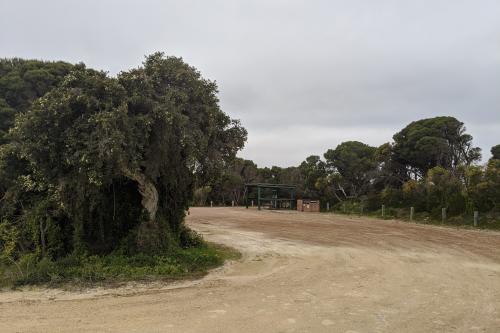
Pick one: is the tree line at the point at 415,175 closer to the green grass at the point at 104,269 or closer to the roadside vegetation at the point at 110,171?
the roadside vegetation at the point at 110,171

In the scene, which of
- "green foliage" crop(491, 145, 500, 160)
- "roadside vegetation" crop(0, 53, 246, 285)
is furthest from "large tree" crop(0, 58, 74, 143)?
"green foliage" crop(491, 145, 500, 160)

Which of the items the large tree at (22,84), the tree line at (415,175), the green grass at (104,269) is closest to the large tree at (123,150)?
the green grass at (104,269)

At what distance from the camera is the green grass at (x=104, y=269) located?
851 centimetres

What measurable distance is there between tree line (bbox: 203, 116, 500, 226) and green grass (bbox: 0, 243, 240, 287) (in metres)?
3.10

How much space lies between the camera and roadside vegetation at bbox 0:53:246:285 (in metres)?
8.97

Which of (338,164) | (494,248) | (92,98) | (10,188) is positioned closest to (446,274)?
(494,248)

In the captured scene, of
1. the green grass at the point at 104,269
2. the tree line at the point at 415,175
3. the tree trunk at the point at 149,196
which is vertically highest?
the tree line at the point at 415,175

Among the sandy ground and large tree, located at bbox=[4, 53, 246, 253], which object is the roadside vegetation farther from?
the sandy ground

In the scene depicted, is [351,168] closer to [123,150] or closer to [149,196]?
[149,196]

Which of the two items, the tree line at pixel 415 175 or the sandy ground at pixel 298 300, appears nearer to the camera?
the sandy ground at pixel 298 300

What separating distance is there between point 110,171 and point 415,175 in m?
30.3

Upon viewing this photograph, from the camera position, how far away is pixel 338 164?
131ft

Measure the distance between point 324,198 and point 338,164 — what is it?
12.1ft

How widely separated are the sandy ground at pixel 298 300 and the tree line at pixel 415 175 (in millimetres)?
4235
